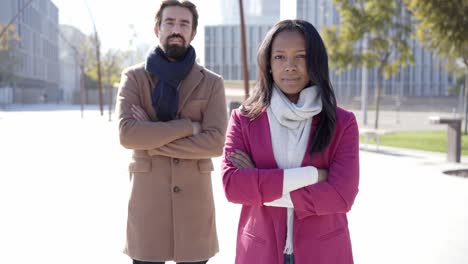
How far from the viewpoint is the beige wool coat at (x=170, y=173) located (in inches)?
131

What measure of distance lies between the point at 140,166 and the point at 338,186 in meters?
1.27

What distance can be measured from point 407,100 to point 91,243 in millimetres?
63612

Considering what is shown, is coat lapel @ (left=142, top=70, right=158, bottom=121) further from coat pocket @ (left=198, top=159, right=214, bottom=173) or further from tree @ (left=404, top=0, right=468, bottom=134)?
tree @ (left=404, top=0, right=468, bottom=134)

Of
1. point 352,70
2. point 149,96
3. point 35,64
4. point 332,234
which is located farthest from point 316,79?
point 35,64

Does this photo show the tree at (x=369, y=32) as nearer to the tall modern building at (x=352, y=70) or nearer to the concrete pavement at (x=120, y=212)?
the concrete pavement at (x=120, y=212)

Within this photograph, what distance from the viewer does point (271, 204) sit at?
2475 mm

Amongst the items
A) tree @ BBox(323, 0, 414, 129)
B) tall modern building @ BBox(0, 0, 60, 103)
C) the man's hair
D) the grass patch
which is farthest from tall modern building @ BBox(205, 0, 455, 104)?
the man's hair

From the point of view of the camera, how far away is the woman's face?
8.09 ft

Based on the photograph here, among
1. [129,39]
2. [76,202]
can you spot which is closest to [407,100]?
[129,39]

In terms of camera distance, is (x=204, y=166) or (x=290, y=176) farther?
(x=204, y=166)

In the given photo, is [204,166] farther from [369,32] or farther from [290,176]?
[369,32]

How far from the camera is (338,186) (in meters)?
2.48

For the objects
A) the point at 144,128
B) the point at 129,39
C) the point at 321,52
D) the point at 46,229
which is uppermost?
the point at 129,39

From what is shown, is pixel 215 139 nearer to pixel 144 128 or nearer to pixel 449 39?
pixel 144 128
